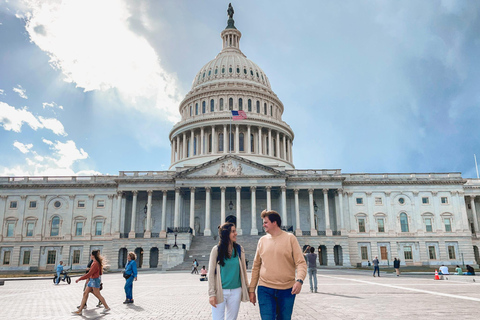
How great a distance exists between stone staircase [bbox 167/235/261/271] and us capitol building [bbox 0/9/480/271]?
3.07 m

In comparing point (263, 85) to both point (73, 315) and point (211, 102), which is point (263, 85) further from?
point (73, 315)

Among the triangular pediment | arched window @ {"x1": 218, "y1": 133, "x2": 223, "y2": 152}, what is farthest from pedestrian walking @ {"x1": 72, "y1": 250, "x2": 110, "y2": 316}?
arched window @ {"x1": 218, "y1": 133, "x2": 223, "y2": 152}

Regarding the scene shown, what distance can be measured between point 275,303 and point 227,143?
71026 mm

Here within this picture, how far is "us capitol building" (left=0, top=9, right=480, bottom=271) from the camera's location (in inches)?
2462

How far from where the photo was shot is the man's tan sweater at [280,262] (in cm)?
734

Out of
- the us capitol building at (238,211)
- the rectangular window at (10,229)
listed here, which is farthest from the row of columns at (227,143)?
the rectangular window at (10,229)

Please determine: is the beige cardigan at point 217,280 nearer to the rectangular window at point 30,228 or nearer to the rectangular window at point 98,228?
the rectangular window at point 98,228

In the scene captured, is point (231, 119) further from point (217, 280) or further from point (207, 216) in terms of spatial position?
point (217, 280)

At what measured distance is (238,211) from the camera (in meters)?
61.3

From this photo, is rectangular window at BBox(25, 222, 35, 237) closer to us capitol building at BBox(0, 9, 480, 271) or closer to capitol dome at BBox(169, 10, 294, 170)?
us capitol building at BBox(0, 9, 480, 271)

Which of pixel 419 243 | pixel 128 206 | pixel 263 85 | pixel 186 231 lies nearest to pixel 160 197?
pixel 128 206

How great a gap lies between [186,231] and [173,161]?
2861cm

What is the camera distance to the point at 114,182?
66875mm

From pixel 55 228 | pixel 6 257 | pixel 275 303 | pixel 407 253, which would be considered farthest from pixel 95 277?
pixel 6 257
